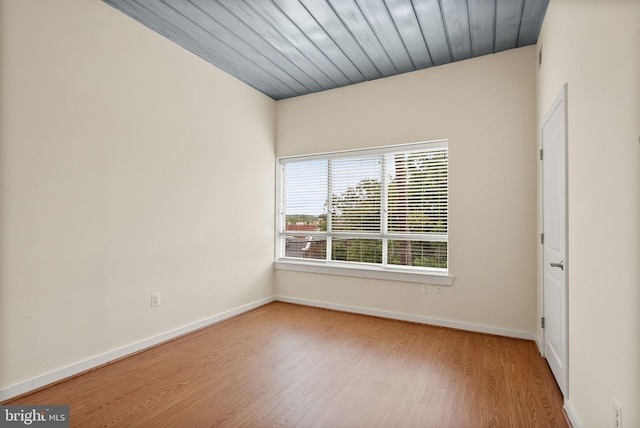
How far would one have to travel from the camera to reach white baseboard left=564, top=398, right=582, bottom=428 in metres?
1.76

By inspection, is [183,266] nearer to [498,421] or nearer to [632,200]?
[498,421]

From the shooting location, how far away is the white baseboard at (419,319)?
125 inches

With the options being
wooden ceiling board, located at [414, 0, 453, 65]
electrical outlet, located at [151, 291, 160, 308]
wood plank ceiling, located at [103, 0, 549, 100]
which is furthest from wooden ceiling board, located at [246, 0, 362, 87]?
electrical outlet, located at [151, 291, 160, 308]

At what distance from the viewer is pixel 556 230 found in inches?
90.0

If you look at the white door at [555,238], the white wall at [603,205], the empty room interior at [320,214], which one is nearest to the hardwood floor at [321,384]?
the empty room interior at [320,214]

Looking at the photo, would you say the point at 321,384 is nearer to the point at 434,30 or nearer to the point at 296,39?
the point at 296,39

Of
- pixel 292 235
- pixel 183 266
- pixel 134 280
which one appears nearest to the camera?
pixel 134 280

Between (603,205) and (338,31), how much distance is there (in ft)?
8.16

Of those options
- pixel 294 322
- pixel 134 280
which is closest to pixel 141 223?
pixel 134 280

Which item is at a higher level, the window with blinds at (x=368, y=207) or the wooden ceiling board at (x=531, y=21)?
the wooden ceiling board at (x=531, y=21)

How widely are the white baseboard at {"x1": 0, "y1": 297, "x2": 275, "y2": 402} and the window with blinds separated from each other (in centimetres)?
153

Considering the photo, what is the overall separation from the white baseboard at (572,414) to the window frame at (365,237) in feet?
5.13

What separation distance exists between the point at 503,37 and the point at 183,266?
3861 mm

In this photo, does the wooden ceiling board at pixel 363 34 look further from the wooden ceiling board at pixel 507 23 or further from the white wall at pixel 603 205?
the white wall at pixel 603 205
